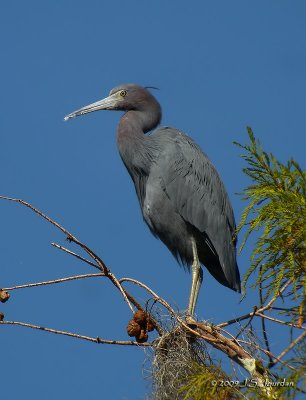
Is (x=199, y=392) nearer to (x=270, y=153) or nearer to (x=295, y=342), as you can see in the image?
(x=295, y=342)

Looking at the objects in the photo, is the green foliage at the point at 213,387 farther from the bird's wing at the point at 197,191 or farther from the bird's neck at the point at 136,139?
the bird's neck at the point at 136,139

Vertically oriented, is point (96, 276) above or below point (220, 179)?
below

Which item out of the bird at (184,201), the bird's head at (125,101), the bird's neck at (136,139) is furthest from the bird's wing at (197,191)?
the bird's head at (125,101)

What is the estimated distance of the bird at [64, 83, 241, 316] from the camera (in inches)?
230

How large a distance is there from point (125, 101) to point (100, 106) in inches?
7.8

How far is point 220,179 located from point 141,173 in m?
0.57

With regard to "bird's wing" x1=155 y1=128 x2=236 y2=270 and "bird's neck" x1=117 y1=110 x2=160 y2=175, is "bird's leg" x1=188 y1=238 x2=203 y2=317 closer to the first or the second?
"bird's wing" x1=155 y1=128 x2=236 y2=270

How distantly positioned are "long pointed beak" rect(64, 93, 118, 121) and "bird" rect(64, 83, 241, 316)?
407 millimetres

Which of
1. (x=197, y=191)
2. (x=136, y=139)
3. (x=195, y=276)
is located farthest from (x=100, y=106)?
(x=195, y=276)

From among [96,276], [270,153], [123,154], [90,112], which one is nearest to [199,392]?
[96,276]

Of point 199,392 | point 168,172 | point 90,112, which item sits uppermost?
point 90,112

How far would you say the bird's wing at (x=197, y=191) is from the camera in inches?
232

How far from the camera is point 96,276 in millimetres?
3488

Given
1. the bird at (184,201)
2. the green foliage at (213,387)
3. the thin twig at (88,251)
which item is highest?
the bird at (184,201)
